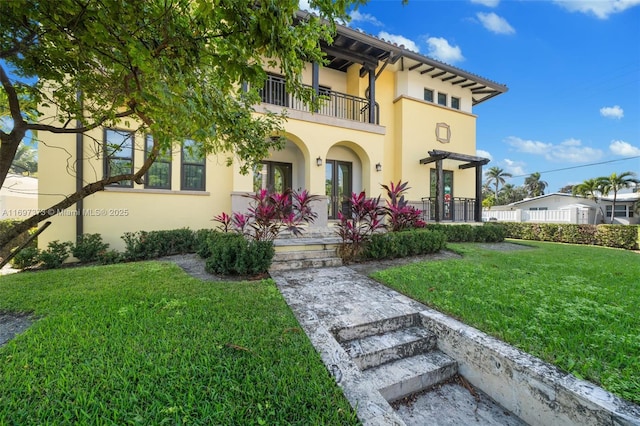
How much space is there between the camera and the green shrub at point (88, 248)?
6340 millimetres

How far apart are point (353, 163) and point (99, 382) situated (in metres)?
10.2

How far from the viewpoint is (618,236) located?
37.4 feet

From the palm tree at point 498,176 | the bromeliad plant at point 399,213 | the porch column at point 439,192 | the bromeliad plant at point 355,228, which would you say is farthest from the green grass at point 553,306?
the palm tree at point 498,176

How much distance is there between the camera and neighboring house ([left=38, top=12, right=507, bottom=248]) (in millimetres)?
6922

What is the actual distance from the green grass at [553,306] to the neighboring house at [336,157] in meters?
3.99

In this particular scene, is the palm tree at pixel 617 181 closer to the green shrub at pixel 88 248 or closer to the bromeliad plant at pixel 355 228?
the bromeliad plant at pixel 355 228

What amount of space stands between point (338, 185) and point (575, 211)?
22682 mm

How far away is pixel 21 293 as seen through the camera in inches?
146

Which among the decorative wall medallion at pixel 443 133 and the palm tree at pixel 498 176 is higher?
the palm tree at pixel 498 176

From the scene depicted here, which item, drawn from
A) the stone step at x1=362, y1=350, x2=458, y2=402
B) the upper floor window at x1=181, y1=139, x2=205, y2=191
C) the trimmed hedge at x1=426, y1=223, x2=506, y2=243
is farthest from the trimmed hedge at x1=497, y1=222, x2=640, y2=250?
the upper floor window at x1=181, y1=139, x2=205, y2=191

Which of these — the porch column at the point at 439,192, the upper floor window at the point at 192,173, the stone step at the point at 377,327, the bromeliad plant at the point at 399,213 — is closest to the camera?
the stone step at the point at 377,327

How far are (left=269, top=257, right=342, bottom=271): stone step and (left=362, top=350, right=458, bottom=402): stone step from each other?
322 centimetres

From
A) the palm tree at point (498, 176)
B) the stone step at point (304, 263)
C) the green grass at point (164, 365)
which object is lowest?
the green grass at point (164, 365)

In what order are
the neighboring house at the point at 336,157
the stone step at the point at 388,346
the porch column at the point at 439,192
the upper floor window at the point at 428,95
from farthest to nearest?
1. the upper floor window at the point at 428,95
2. the porch column at the point at 439,192
3. the neighboring house at the point at 336,157
4. the stone step at the point at 388,346
